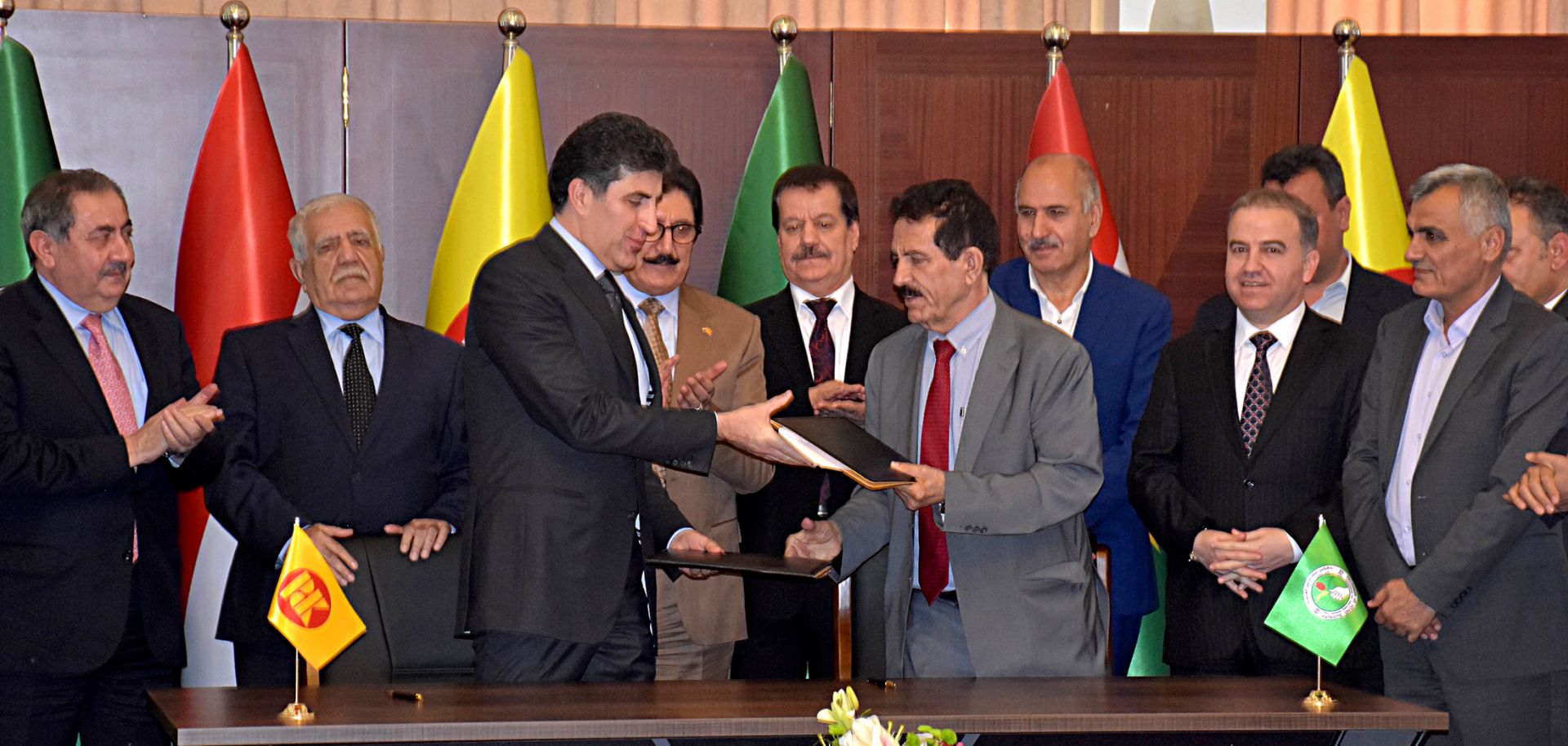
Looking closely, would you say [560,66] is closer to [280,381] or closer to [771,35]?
[771,35]

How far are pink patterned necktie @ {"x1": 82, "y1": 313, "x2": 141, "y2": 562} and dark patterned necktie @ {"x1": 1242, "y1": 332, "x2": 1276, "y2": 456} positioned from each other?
2812 millimetres

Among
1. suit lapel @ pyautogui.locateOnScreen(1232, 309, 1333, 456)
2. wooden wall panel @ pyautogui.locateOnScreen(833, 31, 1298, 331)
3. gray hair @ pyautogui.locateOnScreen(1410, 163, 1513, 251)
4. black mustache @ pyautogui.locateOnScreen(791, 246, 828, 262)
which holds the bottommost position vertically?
suit lapel @ pyautogui.locateOnScreen(1232, 309, 1333, 456)

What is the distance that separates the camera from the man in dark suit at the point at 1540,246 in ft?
14.9

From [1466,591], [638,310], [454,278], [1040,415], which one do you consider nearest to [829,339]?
[638,310]

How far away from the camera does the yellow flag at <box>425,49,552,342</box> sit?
5.14 metres

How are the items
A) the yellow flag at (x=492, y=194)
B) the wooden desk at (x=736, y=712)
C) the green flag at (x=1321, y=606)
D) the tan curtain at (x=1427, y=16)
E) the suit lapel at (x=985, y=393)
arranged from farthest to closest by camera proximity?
1. the tan curtain at (x=1427, y=16)
2. the yellow flag at (x=492, y=194)
3. the suit lapel at (x=985, y=393)
4. the green flag at (x=1321, y=606)
5. the wooden desk at (x=736, y=712)

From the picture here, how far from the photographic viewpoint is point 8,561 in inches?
150

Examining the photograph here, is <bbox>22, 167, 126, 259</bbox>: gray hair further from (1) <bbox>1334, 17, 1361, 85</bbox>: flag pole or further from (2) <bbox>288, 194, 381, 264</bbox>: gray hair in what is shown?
(1) <bbox>1334, 17, 1361, 85</bbox>: flag pole

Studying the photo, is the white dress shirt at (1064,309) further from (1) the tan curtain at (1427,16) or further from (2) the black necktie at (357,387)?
(1) the tan curtain at (1427,16)

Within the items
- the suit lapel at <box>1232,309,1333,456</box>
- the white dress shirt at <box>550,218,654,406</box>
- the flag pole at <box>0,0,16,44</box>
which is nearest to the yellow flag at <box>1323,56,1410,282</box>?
the suit lapel at <box>1232,309,1333,456</box>

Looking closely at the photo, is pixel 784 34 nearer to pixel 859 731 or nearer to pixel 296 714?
pixel 296 714

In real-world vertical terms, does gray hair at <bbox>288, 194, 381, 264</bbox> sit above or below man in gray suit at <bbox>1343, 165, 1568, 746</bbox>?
Answer: above

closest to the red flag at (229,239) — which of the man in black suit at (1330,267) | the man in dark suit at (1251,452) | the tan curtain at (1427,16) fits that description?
the man in dark suit at (1251,452)

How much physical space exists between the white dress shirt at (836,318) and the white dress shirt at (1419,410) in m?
1.50
